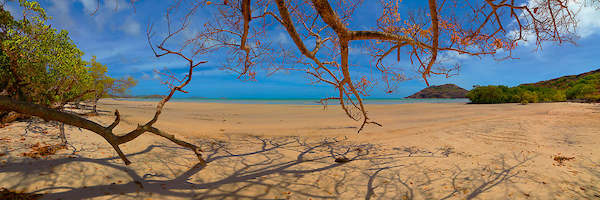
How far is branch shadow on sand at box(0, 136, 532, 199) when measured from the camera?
300cm

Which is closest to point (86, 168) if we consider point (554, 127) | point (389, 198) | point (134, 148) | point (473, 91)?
point (134, 148)

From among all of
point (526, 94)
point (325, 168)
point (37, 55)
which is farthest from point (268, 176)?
point (526, 94)

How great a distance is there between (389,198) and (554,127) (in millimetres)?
5937

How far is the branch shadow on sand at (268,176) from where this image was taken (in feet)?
9.84

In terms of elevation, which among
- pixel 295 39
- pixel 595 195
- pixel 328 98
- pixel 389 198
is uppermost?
pixel 295 39

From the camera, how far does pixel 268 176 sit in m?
3.83

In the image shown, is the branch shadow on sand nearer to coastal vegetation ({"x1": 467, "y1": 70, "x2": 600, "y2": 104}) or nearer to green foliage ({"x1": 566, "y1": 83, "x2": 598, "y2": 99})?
green foliage ({"x1": 566, "y1": 83, "x2": 598, "y2": 99})

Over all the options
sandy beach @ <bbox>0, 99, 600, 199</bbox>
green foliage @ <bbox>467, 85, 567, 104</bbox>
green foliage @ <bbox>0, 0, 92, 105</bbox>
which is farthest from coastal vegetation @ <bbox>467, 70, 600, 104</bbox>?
green foliage @ <bbox>0, 0, 92, 105</bbox>

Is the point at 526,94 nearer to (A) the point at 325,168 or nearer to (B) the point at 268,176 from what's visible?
(A) the point at 325,168

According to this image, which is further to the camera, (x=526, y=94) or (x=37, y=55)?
(x=526, y=94)

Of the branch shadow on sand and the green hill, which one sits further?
the green hill

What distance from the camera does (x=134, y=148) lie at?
4.47 m

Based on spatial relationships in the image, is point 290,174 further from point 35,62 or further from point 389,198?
point 35,62

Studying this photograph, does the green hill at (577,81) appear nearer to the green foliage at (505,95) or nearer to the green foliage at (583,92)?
the green foliage at (583,92)
